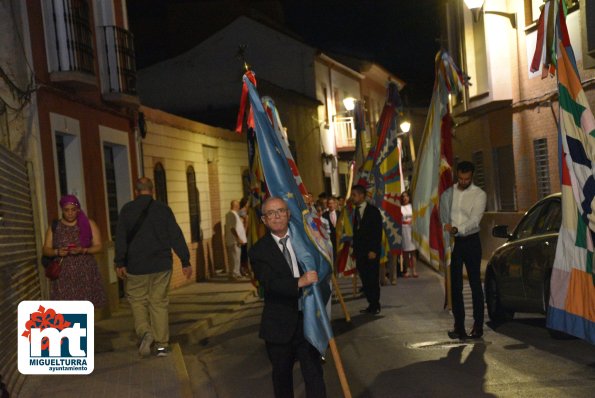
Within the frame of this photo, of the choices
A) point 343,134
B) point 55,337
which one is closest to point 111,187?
point 55,337

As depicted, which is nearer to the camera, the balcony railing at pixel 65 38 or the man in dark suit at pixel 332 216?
the balcony railing at pixel 65 38

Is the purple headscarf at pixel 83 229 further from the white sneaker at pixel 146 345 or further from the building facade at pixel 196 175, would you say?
the building facade at pixel 196 175

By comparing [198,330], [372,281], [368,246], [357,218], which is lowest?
[198,330]

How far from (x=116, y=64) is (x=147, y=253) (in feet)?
24.6

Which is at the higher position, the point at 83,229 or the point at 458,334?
the point at 83,229

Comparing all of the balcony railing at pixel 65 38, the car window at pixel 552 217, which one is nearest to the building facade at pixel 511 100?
the car window at pixel 552 217

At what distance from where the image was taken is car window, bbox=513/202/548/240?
10.5m

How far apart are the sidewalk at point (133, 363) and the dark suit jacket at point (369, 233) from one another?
243cm

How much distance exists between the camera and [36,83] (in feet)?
41.0

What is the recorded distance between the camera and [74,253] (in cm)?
918

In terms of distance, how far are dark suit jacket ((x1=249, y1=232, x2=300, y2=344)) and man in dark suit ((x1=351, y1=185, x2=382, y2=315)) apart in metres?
6.81

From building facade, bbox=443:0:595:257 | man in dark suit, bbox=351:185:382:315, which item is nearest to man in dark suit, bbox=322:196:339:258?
building facade, bbox=443:0:595:257

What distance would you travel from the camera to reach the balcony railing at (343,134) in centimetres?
4444

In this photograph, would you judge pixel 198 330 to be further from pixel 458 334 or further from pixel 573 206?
pixel 573 206
